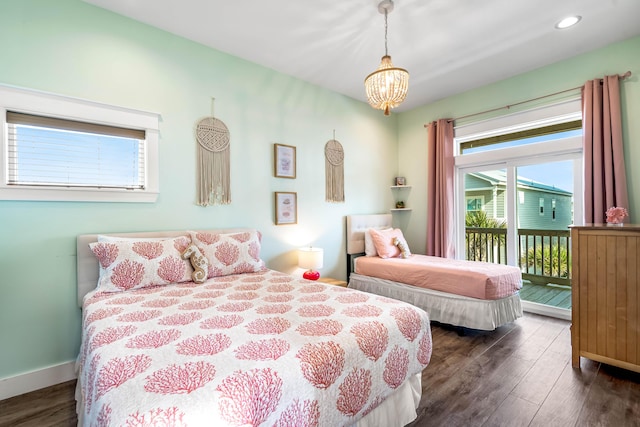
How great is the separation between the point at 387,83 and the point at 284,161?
5.19 ft

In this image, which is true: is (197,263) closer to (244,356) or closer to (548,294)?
(244,356)

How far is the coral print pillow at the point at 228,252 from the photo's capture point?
2.48 meters

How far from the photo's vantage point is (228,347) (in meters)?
1.19

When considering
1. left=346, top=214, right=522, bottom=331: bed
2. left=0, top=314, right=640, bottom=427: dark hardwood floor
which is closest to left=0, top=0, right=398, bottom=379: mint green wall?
left=0, top=314, right=640, bottom=427: dark hardwood floor

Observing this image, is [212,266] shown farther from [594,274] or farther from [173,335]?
[594,274]

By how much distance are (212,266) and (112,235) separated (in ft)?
2.60

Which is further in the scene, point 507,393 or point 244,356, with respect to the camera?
point 507,393

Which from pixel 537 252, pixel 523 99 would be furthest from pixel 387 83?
pixel 537 252

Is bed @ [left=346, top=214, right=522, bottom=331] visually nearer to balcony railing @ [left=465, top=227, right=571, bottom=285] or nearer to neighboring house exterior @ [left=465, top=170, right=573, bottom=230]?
balcony railing @ [left=465, top=227, right=571, bottom=285]

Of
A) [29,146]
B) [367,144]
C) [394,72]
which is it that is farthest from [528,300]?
[29,146]

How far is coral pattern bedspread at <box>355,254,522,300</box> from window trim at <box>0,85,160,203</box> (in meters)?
2.57

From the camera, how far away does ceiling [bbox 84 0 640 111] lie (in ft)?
7.64

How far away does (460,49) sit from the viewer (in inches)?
117

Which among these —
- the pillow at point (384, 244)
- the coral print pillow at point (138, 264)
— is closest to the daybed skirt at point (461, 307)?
the pillow at point (384, 244)
